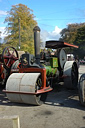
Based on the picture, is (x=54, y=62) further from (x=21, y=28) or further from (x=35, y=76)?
(x=21, y=28)

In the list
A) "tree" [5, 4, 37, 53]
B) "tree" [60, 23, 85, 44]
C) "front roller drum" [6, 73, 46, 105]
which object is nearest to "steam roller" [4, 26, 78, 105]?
"front roller drum" [6, 73, 46, 105]

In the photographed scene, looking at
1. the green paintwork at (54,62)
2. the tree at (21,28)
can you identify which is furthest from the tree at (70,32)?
the green paintwork at (54,62)

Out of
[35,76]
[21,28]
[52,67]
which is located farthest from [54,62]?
[21,28]

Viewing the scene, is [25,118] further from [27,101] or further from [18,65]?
[18,65]

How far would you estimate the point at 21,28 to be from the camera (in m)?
23.4

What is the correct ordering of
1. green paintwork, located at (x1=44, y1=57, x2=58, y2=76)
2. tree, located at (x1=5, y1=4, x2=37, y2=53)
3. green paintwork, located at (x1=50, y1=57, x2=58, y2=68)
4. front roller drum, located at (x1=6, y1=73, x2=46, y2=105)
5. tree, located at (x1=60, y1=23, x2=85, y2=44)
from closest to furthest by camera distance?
front roller drum, located at (x1=6, y1=73, x2=46, y2=105) → green paintwork, located at (x1=44, y1=57, x2=58, y2=76) → green paintwork, located at (x1=50, y1=57, x2=58, y2=68) → tree, located at (x1=5, y1=4, x2=37, y2=53) → tree, located at (x1=60, y1=23, x2=85, y2=44)

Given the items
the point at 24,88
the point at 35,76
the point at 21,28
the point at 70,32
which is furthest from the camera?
the point at 70,32

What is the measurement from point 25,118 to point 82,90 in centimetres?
155

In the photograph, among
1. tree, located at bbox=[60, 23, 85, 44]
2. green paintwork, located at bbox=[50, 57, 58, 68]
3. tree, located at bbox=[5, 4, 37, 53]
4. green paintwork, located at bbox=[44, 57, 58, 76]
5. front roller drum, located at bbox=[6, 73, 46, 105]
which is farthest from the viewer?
tree, located at bbox=[60, 23, 85, 44]

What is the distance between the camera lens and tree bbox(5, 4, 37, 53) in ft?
74.4

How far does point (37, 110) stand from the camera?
3756 millimetres

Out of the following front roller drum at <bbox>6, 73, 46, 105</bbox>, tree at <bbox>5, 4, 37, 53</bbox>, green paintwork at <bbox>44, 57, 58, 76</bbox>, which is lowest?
Answer: front roller drum at <bbox>6, 73, 46, 105</bbox>

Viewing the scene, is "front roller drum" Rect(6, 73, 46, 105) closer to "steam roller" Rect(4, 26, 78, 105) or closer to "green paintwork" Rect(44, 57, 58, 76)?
"steam roller" Rect(4, 26, 78, 105)

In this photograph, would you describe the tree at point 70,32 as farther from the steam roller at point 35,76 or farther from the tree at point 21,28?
the steam roller at point 35,76
